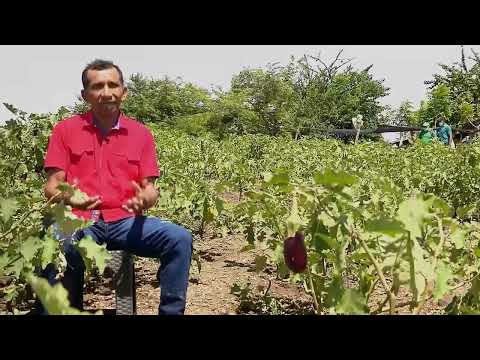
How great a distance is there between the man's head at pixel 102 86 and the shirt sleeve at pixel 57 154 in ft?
0.64

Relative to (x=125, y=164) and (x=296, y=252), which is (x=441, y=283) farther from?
(x=125, y=164)

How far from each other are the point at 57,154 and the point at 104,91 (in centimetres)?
32

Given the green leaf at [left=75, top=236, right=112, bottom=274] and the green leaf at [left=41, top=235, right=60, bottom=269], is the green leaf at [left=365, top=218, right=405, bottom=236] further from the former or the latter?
the green leaf at [left=41, top=235, right=60, bottom=269]

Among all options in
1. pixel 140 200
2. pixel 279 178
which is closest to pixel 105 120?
pixel 140 200

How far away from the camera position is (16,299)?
3.08 meters

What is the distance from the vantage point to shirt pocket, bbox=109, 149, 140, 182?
2.51 m

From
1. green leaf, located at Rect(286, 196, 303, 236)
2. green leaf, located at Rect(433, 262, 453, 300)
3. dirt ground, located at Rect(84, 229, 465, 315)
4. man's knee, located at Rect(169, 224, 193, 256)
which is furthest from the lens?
dirt ground, located at Rect(84, 229, 465, 315)

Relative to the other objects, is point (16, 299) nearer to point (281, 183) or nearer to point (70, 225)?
point (70, 225)

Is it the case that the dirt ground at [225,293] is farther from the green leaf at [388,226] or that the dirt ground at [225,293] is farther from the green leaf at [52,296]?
the green leaf at [52,296]

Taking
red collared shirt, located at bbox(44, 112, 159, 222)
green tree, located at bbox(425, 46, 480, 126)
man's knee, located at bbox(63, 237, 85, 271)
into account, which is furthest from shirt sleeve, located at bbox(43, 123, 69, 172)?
green tree, located at bbox(425, 46, 480, 126)

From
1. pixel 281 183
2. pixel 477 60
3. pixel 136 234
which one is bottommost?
pixel 136 234

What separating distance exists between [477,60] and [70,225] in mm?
27084

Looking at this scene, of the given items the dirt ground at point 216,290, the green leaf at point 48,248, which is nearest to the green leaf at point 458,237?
the green leaf at point 48,248
